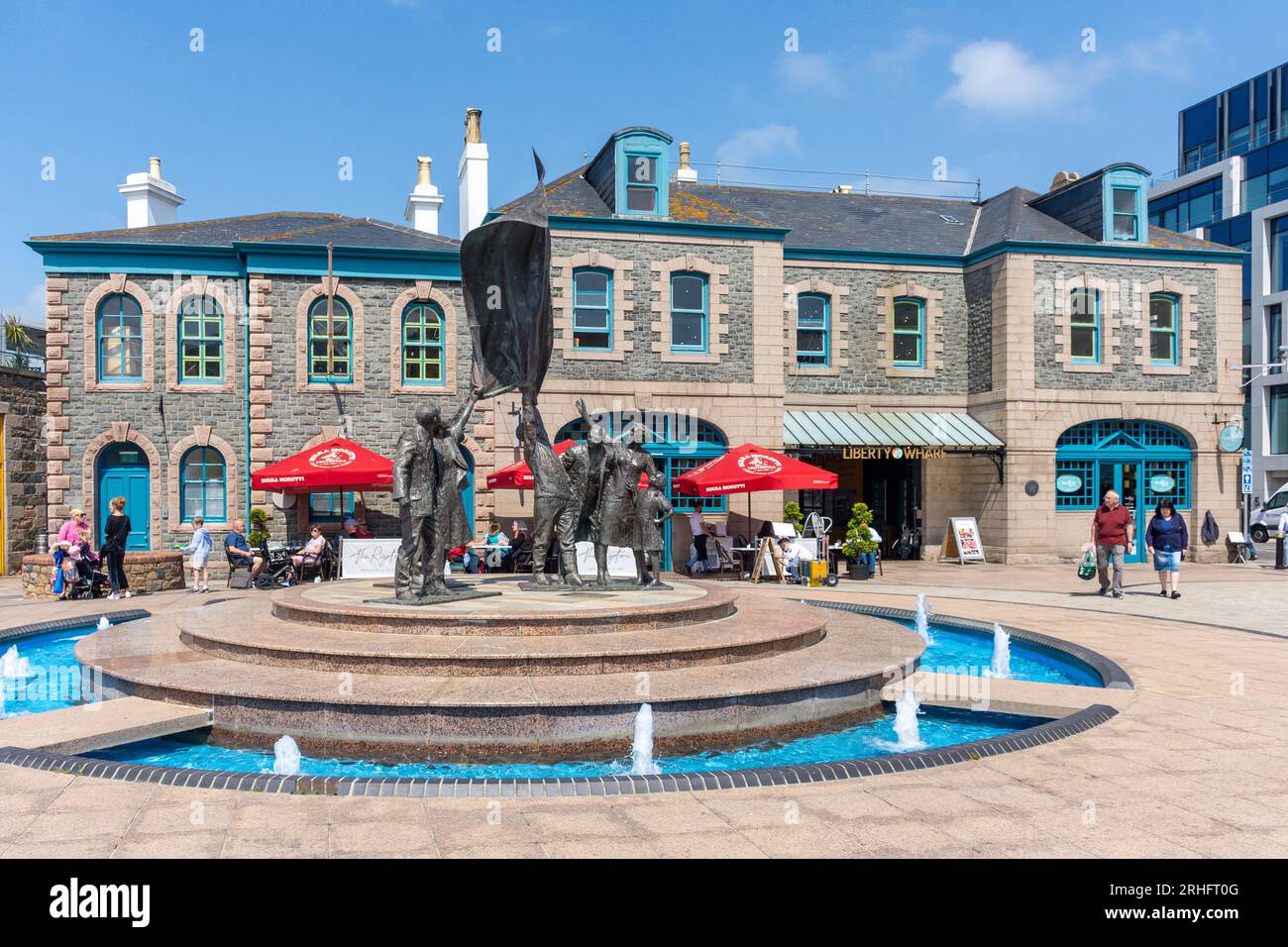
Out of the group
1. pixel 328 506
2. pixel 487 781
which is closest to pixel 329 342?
pixel 328 506

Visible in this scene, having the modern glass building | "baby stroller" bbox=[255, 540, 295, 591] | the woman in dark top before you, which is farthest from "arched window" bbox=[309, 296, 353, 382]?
the modern glass building

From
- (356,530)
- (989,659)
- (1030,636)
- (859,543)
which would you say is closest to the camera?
(989,659)

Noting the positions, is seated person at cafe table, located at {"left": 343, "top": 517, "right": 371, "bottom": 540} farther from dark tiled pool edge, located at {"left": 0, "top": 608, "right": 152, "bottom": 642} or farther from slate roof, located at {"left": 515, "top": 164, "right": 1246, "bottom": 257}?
slate roof, located at {"left": 515, "top": 164, "right": 1246, "bottom": 257}

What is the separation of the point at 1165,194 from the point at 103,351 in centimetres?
5767

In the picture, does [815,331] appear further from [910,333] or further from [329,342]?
[329,342]

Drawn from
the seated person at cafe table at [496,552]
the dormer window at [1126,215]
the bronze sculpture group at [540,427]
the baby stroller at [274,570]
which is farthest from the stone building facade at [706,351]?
the bronze sculpture group at [540,427]

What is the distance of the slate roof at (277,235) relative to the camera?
874 inches

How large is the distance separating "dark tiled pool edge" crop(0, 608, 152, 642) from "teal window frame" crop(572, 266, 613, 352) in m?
11.6

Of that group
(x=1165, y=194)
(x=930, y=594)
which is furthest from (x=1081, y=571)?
(x=1165, y=194)

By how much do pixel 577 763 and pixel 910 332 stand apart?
2193 cm

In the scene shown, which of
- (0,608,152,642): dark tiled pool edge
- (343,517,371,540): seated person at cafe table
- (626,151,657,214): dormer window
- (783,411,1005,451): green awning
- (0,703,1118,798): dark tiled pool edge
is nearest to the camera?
(0,703,1118,798): dark tiled pool edge

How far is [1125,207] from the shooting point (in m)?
26.2

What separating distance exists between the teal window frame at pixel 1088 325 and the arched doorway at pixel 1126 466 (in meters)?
1.75

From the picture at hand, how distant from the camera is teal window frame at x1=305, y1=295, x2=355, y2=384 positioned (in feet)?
72.9
